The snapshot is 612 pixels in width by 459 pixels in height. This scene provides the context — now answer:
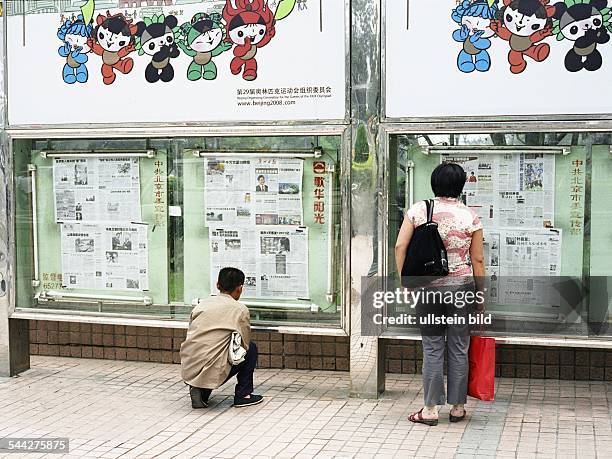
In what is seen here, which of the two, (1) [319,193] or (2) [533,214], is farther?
(1) [319,193]

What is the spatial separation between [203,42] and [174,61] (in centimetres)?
28

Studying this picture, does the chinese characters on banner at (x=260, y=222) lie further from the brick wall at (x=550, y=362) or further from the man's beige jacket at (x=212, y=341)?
the brick wall at (x=550, y=362)

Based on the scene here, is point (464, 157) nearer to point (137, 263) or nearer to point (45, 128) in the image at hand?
point (137, 263)

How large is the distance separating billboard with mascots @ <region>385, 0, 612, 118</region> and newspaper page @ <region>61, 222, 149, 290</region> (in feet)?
7.90

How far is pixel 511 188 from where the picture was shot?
20.7 ft

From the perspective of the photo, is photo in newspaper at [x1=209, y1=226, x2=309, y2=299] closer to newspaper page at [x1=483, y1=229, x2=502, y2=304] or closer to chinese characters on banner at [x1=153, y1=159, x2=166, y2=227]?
chinese characters on banner at [x1=153, y1=159, x2=166, y2=227]

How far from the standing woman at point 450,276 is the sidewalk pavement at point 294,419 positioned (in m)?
0.28

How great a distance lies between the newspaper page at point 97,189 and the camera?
23.2 feet

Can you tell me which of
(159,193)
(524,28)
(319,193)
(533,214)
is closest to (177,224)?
(159,193)

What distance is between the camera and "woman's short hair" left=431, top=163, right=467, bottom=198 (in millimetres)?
5664

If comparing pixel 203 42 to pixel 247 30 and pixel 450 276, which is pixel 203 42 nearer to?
pixel 247 30

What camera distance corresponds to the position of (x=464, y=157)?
20.9ft

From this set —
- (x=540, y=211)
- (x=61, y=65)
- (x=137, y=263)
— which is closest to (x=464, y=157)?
(x=540, y=211)

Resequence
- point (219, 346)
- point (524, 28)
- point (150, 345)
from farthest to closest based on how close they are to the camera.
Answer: point (150, 345) → point (219, 346) → point (524, 28)
